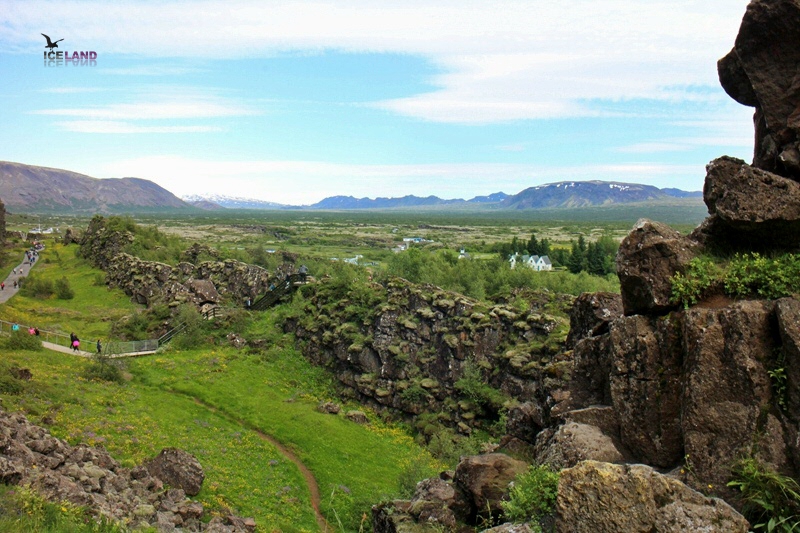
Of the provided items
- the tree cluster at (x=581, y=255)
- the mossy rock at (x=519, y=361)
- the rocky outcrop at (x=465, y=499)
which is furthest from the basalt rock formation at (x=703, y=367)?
the tree cluster at (x=581, y=255)

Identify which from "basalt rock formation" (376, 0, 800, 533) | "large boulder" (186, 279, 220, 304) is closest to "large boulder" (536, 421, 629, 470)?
"basalt rock formation" (376, 0, 800, 533)

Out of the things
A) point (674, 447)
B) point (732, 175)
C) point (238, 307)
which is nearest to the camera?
point (674, 447)

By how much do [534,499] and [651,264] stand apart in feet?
21.2

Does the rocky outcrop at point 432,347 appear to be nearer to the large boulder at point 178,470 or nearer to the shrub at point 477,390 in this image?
the shrub at point 477,390

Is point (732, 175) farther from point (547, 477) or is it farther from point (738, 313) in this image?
point (547, 477)

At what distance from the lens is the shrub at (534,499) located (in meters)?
11.6

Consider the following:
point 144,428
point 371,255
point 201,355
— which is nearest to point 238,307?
point 201,355

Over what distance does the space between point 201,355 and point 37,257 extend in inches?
2479

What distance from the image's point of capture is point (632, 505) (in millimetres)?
9977

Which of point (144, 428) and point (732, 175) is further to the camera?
point (144, 428)

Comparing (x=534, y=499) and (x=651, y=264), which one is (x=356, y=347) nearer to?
(x=651, y=264)

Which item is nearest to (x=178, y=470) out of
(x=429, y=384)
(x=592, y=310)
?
(x=429, y=384)

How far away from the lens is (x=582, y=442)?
523 inches

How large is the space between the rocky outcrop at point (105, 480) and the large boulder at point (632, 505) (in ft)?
51.8
